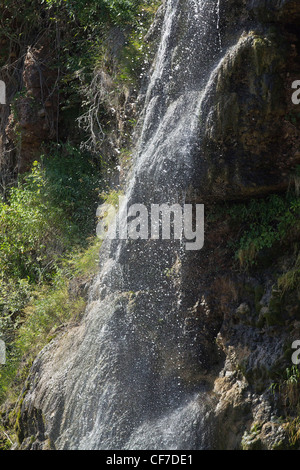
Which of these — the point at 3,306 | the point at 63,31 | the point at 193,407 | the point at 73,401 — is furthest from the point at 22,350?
the point at 63,31

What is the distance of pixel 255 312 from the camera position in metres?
5.79

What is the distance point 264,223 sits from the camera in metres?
6.03

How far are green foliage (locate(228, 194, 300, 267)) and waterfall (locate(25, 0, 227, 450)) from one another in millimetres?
608

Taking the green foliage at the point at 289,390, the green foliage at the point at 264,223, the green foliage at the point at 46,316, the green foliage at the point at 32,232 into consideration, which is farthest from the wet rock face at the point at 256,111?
the green foliage at the point at 32,232

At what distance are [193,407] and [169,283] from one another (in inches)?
51.3

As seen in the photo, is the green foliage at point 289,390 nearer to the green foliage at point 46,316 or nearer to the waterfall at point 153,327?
the waterfall at point 153,327

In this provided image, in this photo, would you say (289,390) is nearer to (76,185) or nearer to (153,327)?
(153,327)

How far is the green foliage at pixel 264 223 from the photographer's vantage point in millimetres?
5871

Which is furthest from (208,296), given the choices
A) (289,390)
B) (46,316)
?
(46,316)

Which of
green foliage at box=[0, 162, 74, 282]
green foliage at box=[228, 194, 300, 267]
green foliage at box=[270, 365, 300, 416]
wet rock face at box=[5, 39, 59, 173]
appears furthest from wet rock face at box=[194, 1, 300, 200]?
wet rock face at box=[5, 39, 59, 173]

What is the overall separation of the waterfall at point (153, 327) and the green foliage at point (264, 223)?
23.9 inches

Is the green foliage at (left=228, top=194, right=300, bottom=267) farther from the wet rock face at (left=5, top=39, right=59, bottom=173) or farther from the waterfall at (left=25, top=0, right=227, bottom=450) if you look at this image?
the wet rock face at (left=5, top=39, right=59, bottom=173)

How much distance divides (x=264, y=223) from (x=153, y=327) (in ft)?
4.77

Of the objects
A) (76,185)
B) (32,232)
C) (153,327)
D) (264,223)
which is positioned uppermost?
(76,185)
